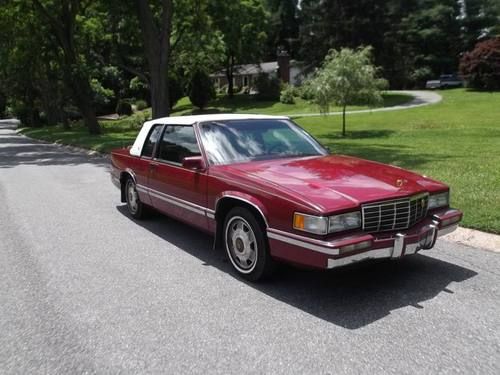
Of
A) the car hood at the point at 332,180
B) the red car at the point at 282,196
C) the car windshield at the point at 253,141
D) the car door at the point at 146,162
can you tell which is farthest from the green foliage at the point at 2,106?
the car hood at the point at 332,180

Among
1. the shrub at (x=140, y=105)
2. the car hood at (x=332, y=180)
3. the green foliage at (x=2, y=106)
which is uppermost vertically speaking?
the car hood at (x=332, y=180)

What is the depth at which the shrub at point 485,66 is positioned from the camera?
4012 cm

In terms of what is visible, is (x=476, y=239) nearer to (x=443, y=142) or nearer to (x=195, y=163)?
(x=195, y=163)

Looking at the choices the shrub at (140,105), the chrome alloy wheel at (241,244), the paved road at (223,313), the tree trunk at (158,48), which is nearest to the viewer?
the paved road at (223,313)

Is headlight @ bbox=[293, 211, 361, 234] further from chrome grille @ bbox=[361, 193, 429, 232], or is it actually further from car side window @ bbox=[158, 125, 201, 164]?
car side window @ bbox=[158, 125, 201, 164]

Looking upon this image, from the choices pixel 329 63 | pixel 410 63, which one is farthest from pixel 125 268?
pixel 410 63

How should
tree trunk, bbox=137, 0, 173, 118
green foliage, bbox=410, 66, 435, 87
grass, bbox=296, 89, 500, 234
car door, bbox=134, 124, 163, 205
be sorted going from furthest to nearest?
green foliage, bbox=410, 66, 435, 87 → tree trunk, bbox=137, 0, 173, 118 → grass, bbox=296, 89, 500, 234 → car door, bbox=134, 124, 163, 205

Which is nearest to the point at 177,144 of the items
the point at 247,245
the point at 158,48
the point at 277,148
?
the point at 277,148

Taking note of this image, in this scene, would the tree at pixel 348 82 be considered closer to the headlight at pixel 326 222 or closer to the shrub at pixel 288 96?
the headlight at pixel 326 222

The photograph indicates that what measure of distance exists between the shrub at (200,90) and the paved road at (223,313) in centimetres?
4586

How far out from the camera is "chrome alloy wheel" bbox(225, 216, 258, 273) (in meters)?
4.61

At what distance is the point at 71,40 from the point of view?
26.2 m

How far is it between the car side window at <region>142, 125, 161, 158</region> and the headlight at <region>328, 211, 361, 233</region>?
328 centimetres

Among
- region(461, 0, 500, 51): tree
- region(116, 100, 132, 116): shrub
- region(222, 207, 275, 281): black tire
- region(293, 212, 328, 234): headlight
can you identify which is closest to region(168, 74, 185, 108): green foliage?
region(116, 100, 132, 116): shrub
